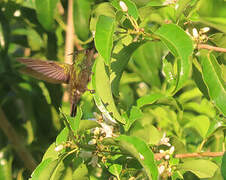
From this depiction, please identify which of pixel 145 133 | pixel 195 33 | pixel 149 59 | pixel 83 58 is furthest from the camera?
pixel 149 59

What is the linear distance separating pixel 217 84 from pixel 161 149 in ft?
1.08

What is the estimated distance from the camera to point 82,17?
2.39 m

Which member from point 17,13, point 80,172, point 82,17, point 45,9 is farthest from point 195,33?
point 17,13

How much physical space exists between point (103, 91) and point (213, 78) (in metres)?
0.41

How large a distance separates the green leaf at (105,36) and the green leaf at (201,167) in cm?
51

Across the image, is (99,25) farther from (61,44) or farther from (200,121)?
(61,44)

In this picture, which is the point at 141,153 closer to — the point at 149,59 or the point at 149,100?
the point at 149,100

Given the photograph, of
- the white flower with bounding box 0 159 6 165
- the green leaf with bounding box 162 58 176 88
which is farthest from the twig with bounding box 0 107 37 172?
the green leaf with bounding box 162 58 176 88

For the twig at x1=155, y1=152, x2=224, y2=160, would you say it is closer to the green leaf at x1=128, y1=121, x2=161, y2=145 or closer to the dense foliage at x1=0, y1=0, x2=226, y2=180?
the dense foliage at x1=0, y1=0, x2=226, y2=180

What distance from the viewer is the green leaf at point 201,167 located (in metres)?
1.76

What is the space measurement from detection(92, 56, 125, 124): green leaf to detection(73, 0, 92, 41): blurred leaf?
719mm

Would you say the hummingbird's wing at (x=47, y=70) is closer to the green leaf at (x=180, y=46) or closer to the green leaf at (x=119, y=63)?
the green leaf at (x=119, y=63)

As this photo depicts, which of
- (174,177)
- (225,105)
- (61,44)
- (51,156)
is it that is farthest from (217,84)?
(61,44)

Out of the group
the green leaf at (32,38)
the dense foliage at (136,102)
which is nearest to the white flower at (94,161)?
the dense foliage at (136,102)
